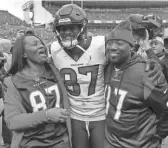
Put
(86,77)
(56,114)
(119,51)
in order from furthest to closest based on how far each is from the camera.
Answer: (86,77) < (119,51) < (56,114)

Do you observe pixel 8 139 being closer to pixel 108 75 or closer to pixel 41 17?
pixel 108 75

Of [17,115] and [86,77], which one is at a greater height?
[86,77]

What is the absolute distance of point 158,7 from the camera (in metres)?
39.6

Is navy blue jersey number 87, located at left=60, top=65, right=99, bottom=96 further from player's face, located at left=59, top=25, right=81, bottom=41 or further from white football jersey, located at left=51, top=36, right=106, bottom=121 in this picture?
player's face, located at left=59, top=25, right=81, bottom=41

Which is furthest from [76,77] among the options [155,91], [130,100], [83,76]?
[155,91]

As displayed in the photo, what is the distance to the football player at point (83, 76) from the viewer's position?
2.47 meters

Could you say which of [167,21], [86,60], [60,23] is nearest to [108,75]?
[86,60]

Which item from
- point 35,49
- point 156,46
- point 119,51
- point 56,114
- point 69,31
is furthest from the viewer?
point 156,46

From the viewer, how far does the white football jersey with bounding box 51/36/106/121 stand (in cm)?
248

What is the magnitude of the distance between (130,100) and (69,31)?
829 millimetres

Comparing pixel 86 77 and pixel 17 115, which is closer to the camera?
pixel 17 115

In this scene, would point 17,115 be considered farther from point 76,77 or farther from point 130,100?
point 130,100

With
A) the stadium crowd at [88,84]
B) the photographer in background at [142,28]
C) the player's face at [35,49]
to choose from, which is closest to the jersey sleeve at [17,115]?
the stadium crowd at [88,84]

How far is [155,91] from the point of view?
6.30ft
